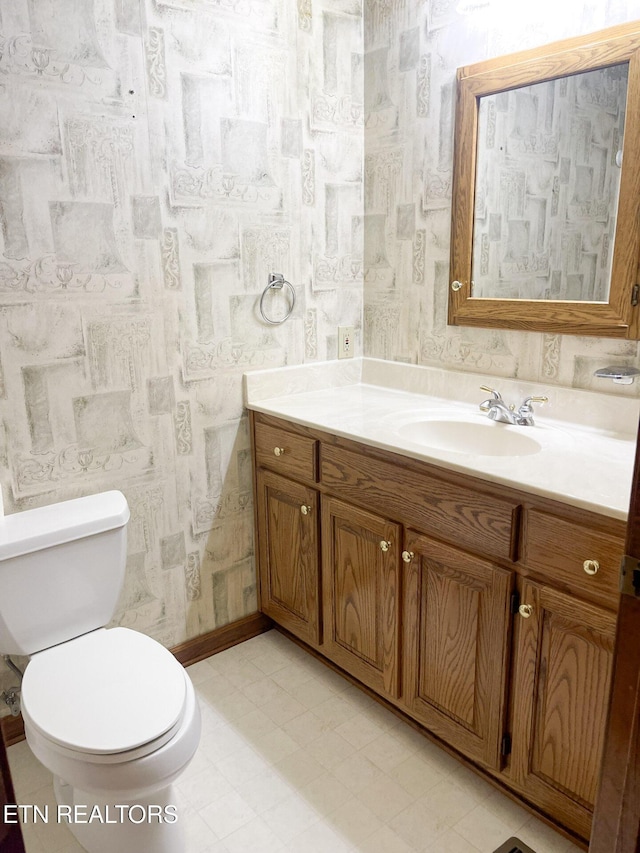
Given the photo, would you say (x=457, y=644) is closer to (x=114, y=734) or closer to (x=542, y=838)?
(x=542, y=838)

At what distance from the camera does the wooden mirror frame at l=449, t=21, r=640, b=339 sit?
1646mm

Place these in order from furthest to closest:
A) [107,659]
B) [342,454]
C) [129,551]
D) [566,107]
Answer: [129,551]
[342,454]
[566,107]
[107,659]

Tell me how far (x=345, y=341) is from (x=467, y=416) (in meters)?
0.66

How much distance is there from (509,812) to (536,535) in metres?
0.78

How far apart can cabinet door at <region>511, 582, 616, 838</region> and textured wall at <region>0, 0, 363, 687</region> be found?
1.16 meters

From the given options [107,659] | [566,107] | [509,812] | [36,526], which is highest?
[566,107]

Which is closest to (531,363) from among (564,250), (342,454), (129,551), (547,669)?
(564,250)

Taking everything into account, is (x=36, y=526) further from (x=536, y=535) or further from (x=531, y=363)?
(x=531, y=363)

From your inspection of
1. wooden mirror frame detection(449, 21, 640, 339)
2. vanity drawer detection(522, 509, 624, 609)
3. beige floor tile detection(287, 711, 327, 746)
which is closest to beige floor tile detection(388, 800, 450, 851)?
beige floor tile detection(287, 711, 327, 746)

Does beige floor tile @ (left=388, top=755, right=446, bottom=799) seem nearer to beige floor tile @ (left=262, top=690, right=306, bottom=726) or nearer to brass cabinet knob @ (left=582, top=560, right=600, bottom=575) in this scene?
beige floor tile @ (left=262, top=690, right=306, bottom=726)

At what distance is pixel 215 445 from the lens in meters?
2.25

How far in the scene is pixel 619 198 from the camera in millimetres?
1688

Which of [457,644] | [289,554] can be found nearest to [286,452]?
[289,554]

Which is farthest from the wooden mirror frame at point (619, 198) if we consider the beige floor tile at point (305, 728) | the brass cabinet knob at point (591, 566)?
the beige floor tile at point (305, 728)
